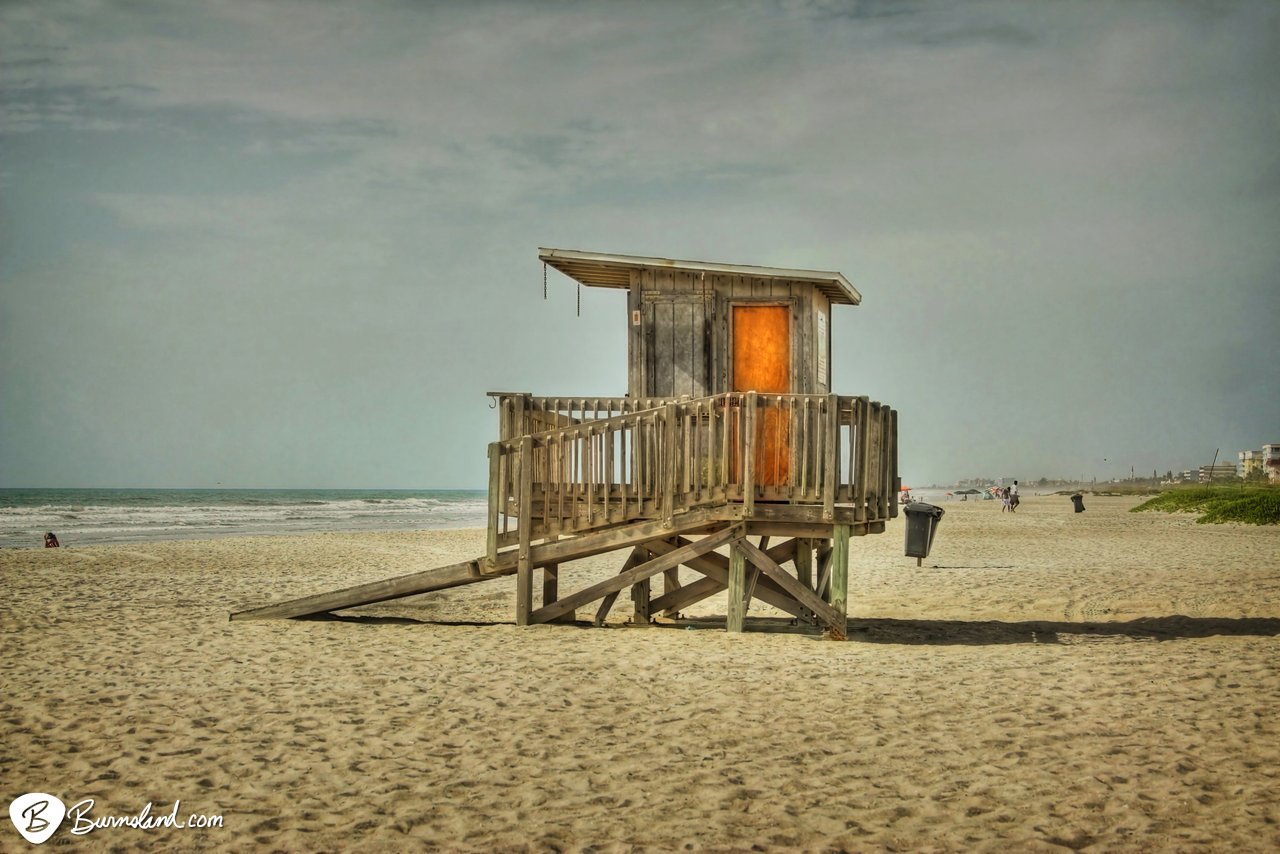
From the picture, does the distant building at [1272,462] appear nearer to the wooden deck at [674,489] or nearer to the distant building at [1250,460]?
the distant building at [1250,460]

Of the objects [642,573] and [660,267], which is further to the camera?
[660,267]

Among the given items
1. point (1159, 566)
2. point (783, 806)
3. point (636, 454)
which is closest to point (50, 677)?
point (636, 454)

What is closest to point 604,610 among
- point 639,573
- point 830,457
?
point 639,573

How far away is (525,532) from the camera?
40.4ft

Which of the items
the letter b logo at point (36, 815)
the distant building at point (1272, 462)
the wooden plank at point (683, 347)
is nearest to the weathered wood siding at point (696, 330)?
the wooden plank at point (683, 347)

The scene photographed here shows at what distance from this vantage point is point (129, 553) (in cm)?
2623

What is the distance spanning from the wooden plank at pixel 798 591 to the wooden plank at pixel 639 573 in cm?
28

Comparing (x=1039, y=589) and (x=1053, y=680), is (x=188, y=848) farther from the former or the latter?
(x=1039, y=589)

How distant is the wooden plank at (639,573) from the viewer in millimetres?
11953

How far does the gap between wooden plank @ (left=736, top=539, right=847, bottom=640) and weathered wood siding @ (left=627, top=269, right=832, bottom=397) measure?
225cm

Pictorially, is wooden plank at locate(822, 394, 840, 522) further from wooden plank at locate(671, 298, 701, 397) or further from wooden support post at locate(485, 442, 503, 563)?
wooden support post at locate(485, 442, 503, 563)

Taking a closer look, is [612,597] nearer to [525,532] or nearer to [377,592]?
[525,532]

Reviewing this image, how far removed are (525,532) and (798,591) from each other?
3355 millimetres

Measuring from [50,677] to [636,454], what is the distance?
632 cm
